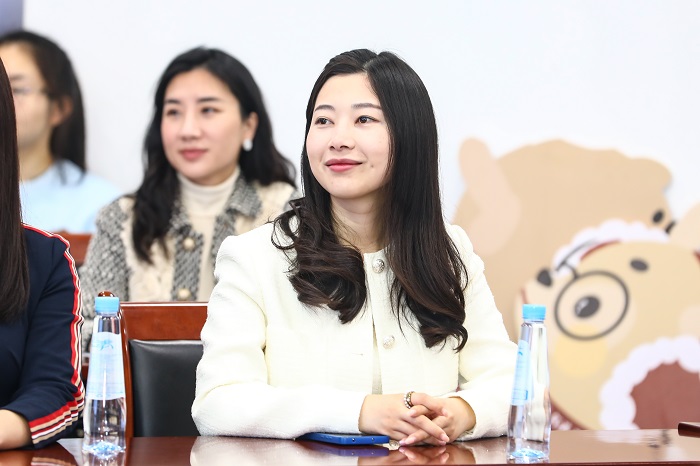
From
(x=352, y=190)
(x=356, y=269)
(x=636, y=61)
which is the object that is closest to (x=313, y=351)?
(x=356, y=269)

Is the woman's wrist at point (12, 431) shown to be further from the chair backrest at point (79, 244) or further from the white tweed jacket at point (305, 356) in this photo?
the chair backrest at point (79, 244)

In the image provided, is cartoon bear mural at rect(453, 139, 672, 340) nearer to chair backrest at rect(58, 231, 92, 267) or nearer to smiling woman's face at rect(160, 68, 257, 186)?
smiling woman's face at rect(160, 68, 257, 186)

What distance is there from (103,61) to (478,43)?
1270 millimetres

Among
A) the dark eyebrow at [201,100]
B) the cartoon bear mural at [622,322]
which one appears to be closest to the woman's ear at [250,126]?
the dark eyebrow at [201,100]

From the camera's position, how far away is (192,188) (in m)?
3.60

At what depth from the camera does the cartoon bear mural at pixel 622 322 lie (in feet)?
12.2

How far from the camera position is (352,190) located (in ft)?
6.75

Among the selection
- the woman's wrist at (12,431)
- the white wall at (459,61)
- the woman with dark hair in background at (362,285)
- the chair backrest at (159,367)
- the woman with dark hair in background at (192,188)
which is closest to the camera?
the woman's wrist at (12,431)

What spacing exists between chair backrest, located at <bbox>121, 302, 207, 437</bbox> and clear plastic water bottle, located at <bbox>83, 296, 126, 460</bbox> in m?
0.43

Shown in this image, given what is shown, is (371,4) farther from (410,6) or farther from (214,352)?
(214,352)

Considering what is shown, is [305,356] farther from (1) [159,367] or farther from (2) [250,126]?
(2) [250,126]

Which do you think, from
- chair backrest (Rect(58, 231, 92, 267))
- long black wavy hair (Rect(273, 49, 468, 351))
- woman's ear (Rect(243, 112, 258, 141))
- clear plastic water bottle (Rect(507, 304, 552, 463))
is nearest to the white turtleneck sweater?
woman's ear (Rect(243, 112, 258, 141))

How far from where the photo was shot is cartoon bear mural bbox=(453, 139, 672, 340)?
371cm

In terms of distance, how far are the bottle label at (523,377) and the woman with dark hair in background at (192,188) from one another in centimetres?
182
